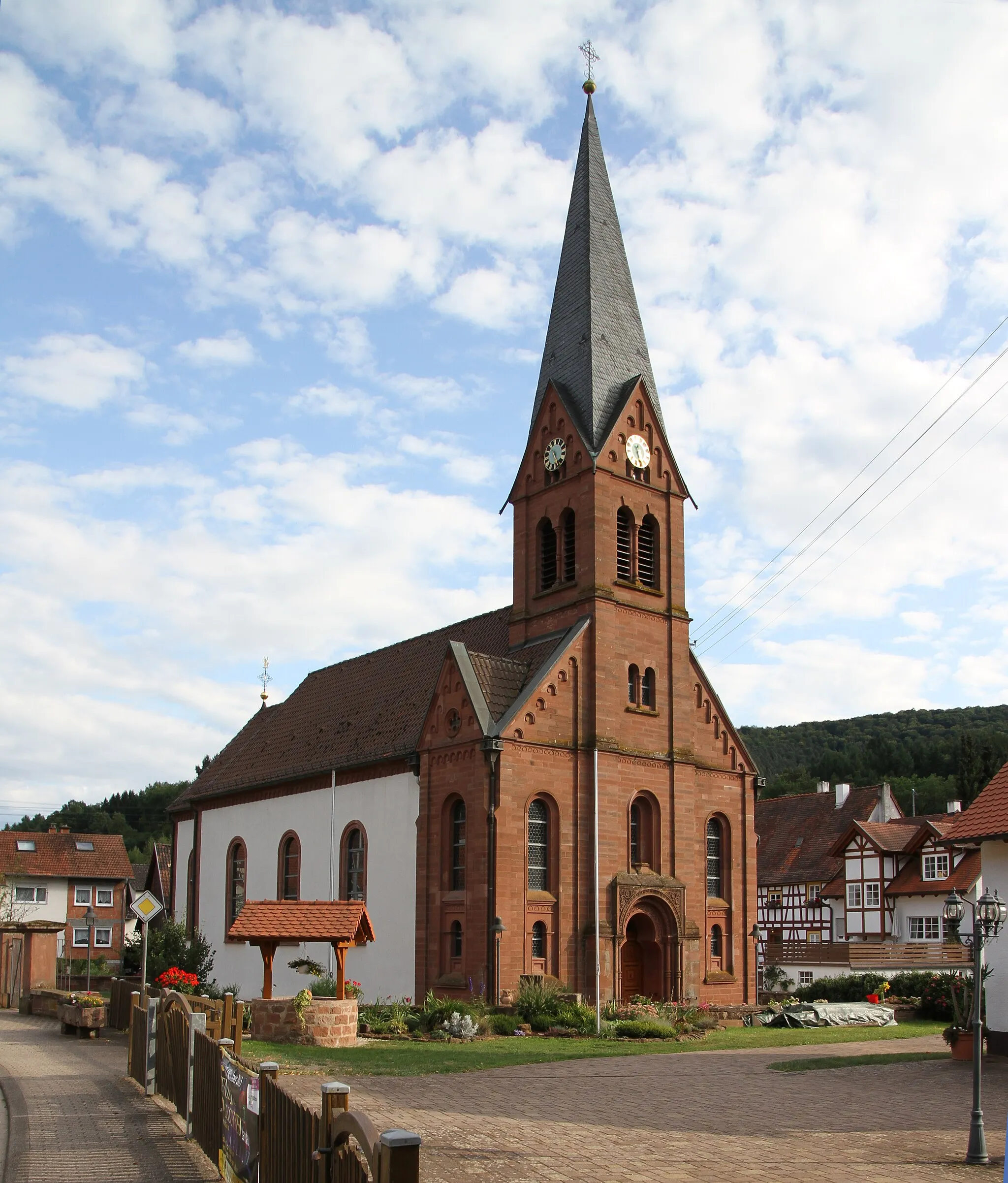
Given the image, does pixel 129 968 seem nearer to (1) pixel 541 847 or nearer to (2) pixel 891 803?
(1) pixel 541 847

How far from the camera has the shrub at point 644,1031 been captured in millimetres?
29578

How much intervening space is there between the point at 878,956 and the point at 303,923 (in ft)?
110

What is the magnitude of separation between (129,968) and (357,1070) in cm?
3386

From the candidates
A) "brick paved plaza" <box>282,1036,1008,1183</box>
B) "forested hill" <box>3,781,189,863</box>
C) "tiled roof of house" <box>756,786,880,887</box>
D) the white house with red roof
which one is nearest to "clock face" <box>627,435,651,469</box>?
the white house with red roof

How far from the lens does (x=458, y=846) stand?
114 feet

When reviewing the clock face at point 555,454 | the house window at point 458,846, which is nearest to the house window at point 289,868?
the house window at point 458,846

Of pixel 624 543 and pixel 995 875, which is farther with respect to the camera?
pixel 624 543

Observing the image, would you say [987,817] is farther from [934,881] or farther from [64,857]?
[64,857]

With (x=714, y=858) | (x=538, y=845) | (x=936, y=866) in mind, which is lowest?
(x=936, y=866)

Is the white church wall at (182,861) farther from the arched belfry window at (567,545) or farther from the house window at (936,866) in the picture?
the house window at (936,866)

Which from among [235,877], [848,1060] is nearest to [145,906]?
[848,1060]

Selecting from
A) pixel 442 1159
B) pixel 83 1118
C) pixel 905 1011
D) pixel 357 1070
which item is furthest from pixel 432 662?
pixel 442 1159

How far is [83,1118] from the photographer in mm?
15961

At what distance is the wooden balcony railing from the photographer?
163 feet
